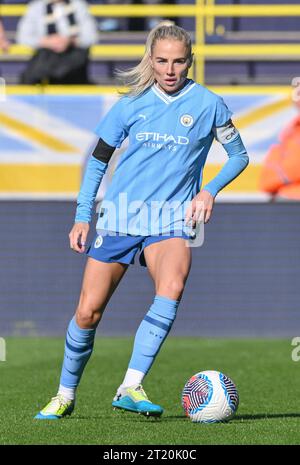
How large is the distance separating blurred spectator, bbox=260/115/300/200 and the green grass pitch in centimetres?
171

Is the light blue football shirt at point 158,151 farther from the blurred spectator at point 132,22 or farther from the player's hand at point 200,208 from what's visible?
the blurred spectator at point 132,22

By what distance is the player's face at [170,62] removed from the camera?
231 inches

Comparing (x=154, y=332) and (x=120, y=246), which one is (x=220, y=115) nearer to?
(x=120, y=246)

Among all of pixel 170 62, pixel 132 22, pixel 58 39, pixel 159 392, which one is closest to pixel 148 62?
pixel 170 62

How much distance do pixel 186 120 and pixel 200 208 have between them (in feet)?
1.73

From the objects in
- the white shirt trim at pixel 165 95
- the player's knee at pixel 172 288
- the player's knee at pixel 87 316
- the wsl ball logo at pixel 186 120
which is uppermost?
the white shirt trim at pixel 165 95

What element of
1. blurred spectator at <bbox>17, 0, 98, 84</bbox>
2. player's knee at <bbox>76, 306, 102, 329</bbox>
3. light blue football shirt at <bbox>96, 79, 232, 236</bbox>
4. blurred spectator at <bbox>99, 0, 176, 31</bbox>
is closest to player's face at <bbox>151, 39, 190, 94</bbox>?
light blue football shirt at <bbox>96, 79, 232, 236</bbox>

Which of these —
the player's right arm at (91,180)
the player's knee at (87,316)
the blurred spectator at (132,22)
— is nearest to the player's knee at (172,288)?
the player's knee at (87,316)

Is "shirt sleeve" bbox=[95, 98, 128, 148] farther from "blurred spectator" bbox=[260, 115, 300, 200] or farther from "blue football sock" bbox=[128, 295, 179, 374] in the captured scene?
"blurred spectator" bbox=[260, 115, 300, 200]

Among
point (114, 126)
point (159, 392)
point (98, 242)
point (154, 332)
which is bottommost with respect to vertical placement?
point (159, 392)

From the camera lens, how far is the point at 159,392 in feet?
26.0

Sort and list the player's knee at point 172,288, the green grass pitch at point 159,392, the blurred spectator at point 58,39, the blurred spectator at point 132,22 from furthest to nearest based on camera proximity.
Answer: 1. the blurred spectator at point 132,22
2. the blurred spectator at point 58,39
3. the player's knee at point 172,288
4. the green grass pitch at point 159,392

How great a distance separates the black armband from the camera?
6129 millimetres

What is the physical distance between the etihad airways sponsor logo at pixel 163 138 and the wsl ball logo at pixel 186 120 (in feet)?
0.23
